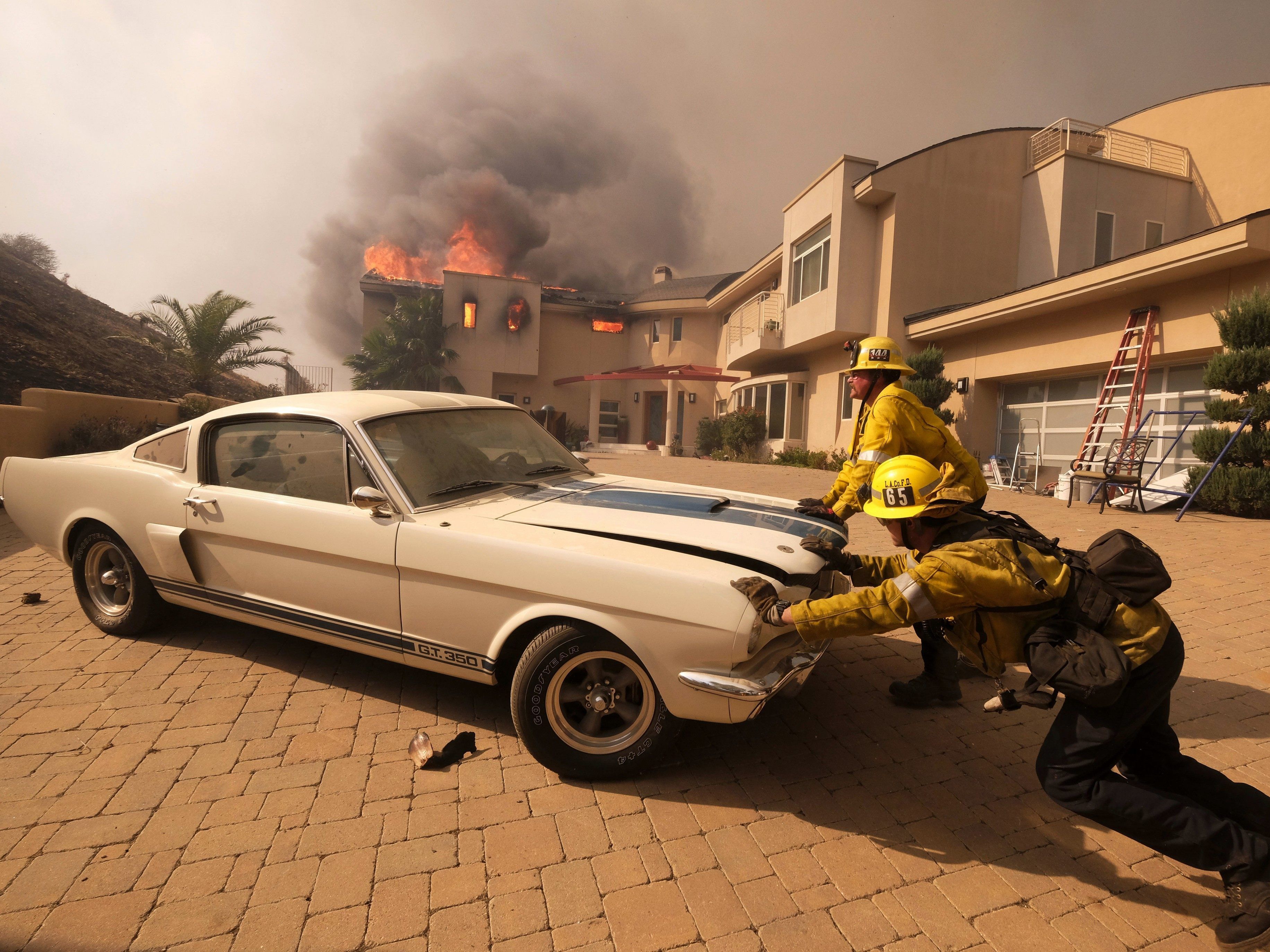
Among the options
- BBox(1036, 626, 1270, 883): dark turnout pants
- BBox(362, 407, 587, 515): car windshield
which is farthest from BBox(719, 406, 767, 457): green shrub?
BBox(1036, 626, 1270, 883): dark turnout pants

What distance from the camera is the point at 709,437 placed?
24922 millimetres

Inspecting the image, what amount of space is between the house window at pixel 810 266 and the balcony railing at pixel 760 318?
0.94 metres

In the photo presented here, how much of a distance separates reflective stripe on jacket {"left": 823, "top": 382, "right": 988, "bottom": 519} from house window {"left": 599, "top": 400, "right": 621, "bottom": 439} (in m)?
28.4

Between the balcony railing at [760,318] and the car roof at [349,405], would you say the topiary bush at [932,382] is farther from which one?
the car roof at [349,405]

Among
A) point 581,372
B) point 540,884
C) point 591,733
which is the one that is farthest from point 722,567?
point 581,372

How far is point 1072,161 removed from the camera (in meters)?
16.1

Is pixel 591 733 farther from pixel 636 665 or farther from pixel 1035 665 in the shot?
pixel 1035 665

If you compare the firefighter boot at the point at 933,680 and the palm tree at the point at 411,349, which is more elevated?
the palm tree at the point at 411,349

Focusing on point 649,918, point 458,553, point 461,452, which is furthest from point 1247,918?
point 461,452

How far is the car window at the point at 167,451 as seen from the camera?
4094 millimetres

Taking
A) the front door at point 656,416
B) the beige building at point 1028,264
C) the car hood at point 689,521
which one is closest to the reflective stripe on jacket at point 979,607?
the car hood at point 689,521

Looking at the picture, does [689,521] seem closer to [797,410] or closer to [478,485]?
[478,485]

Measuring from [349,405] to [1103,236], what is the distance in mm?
18746

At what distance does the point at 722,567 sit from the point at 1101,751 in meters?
1.34
